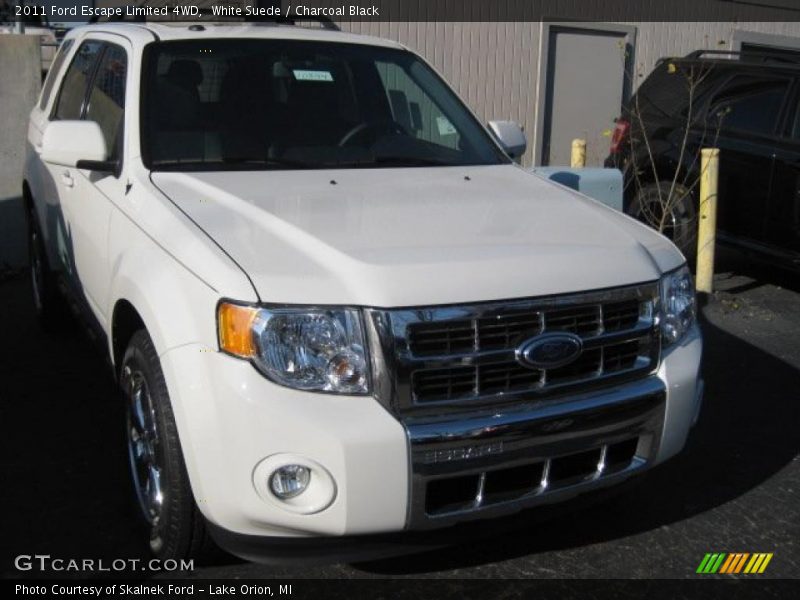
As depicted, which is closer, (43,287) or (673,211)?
(43,287)

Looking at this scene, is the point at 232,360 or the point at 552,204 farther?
the point at 552,204

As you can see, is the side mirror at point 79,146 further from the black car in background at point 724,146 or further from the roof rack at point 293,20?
the black car in background at point 724,146

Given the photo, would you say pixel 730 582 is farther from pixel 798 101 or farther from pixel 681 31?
pixel 681 31

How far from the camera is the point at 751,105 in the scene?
758cm

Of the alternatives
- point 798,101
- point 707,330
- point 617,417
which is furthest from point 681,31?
point 617,417

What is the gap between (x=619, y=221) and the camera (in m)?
3.63

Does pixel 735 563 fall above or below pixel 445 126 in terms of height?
below

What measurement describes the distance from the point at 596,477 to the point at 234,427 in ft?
4.02

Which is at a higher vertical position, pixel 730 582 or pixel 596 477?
pixel 596 477

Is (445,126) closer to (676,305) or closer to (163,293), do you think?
(676,305)

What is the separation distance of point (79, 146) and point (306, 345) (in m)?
1.72

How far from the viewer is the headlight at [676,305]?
10.9 ft

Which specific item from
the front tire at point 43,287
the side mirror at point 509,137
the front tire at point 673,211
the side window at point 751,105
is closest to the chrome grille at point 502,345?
the side mirror at point 509,137

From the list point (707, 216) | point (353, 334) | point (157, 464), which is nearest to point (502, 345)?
point (353, 334)
